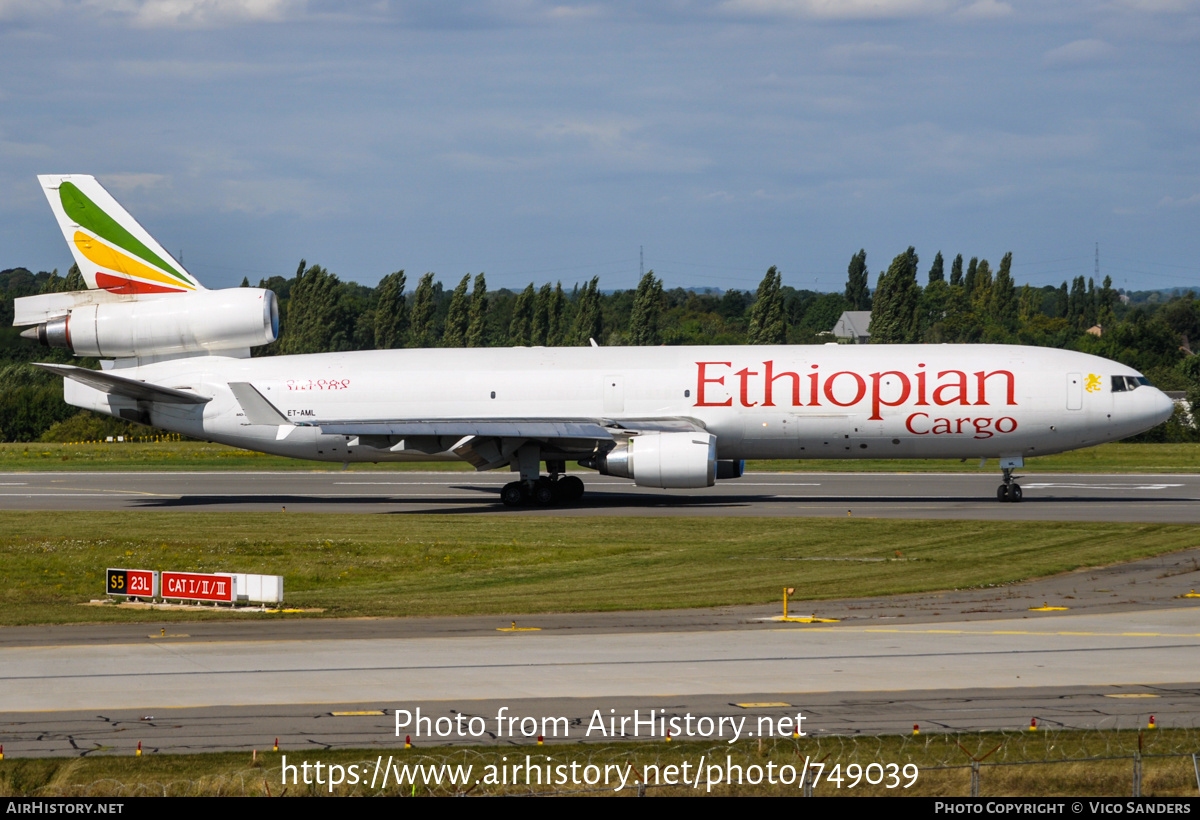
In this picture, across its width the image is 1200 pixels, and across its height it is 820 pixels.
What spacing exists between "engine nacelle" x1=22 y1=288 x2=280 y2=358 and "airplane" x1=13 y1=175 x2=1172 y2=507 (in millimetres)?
58

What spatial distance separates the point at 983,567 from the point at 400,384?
23438mm

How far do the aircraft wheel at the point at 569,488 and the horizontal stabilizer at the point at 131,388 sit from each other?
13673 mm

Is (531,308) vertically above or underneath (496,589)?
above

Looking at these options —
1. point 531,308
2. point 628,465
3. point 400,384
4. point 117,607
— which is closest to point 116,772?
point 117,607

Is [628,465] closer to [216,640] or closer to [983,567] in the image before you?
[983,567]

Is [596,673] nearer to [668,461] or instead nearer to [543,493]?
[668,461]

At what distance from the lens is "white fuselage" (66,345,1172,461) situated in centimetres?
4106

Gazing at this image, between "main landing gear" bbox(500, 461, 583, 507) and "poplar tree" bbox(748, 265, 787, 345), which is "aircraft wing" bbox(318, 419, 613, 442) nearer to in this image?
"main landing gear" bbox(500, 461, 583, 507)

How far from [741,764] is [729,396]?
29.7m

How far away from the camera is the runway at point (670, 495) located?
132 feet

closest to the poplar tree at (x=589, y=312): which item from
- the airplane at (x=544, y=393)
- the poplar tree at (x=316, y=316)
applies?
the poplar tree at (x=316, y=316)

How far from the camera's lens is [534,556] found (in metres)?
31.9

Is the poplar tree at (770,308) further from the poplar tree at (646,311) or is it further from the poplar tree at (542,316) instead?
the poplar tree at (542,316)

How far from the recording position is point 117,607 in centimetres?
2491
